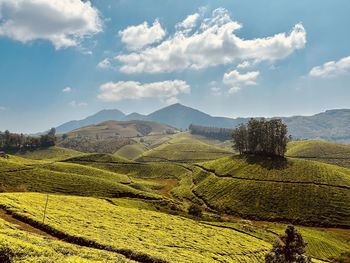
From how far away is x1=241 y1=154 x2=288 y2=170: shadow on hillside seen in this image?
171 meters

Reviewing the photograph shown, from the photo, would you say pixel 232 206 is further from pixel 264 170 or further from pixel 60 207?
pixel 60 207

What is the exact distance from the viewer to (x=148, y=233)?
66.6m

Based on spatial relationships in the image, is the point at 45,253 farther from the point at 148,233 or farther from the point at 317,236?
the point at 317,236

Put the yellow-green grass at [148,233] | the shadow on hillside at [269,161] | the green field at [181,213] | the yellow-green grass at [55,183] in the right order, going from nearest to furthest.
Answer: the green field at [181,213] < the yellow-green grass at [148,233] < the yellow-green grass at [55,183] < the shadow on hillside at [269,161]

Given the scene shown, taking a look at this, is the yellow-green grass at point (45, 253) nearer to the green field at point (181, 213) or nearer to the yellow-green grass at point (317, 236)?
the green field at point (181, 213)

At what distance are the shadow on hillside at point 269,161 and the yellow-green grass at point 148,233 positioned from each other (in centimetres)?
8798

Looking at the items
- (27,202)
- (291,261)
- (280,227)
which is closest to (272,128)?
(280,227)

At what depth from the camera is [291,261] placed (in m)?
58.3

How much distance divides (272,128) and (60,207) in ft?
499

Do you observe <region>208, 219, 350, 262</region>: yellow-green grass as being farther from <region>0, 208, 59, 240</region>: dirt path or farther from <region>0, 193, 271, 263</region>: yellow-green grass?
<region>0, 208, 59, 240</region>: dirt path

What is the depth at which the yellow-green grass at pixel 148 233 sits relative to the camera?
172 feet

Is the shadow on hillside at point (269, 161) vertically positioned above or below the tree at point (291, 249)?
above

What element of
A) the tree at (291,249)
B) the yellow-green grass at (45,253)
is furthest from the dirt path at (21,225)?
the tree at (291,249)

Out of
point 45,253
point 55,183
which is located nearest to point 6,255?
point 45,253
